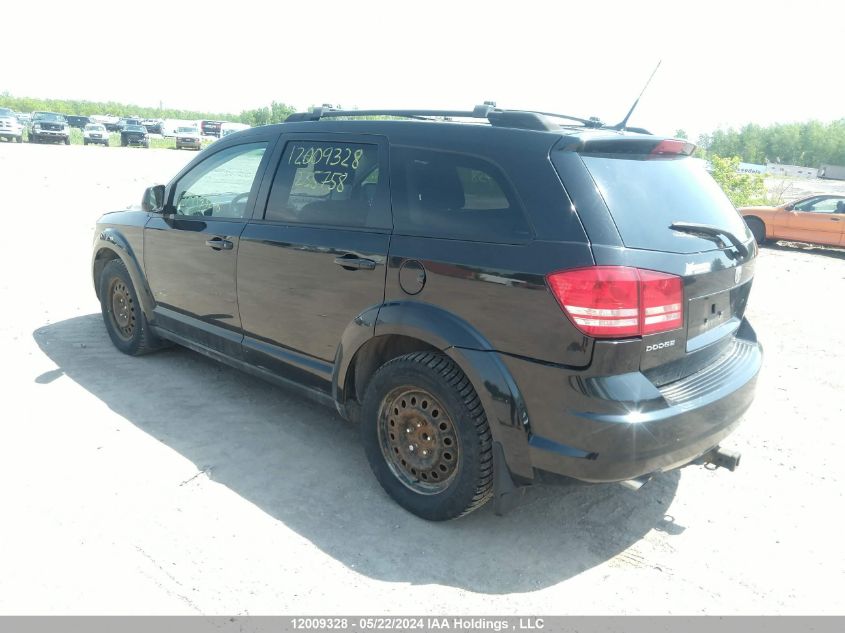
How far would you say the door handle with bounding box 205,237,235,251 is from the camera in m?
4.12

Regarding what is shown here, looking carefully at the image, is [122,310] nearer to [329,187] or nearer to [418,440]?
[329,187]

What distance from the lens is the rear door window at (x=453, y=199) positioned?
9.39ft

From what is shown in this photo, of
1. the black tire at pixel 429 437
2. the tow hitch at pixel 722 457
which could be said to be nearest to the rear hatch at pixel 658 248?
the tow hitch at pixel 722 457

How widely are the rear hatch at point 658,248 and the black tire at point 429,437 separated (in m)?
0.70

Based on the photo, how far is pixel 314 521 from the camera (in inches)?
127

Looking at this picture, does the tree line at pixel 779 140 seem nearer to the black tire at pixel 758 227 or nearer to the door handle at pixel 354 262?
the black tire at pixel 758 227

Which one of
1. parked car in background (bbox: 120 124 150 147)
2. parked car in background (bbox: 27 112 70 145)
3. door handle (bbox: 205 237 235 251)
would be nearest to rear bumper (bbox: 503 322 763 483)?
door handle (bbox: 205 237 235 251)

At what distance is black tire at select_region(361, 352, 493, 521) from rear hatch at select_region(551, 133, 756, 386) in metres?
0.70

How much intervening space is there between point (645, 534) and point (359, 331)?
1.78 metres

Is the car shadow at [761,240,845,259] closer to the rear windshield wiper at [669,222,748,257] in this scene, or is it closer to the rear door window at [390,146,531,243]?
the rear windshield wiper at [669,222,748,257]

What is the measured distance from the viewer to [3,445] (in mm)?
3740

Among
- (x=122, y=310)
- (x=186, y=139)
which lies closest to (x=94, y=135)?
(x=186, y=139)
